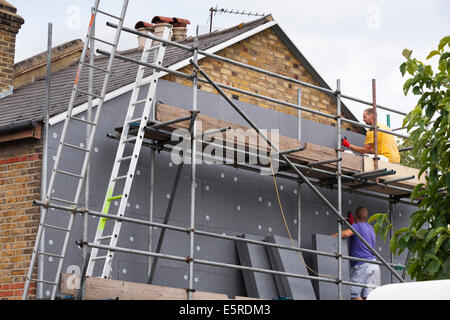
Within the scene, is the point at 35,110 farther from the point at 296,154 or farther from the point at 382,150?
the point at 382,150

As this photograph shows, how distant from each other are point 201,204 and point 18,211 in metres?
2.61

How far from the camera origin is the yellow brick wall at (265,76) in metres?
12.9

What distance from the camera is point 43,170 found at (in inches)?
402

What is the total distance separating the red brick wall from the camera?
10.2 meters

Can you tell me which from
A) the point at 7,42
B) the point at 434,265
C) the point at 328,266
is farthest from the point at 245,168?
the point at 7,42

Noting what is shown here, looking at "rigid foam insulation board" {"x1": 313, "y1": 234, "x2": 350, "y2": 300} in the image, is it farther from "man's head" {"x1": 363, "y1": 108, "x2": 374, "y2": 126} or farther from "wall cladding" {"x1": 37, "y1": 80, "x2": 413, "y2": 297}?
"man's head" {"x1": 363, "y1": 108, "x2": 374, "y2": 126}

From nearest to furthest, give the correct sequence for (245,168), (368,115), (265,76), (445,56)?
(445,56), (245,168), (368,115), (265,76)

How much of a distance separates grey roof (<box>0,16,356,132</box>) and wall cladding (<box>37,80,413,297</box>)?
1.49 ft

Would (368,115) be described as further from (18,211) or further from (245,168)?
(18,211)

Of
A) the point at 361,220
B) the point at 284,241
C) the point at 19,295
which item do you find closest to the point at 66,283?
the point at 19,295

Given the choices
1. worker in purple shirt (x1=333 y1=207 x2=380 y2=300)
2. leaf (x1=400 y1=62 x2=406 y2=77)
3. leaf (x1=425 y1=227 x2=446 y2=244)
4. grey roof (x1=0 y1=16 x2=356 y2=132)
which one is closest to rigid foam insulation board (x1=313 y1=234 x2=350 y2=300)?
worker in purple shirt (x1=333 y1=207 x2=380 y2=300)

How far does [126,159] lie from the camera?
10.5m

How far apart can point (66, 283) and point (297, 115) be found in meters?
5.95

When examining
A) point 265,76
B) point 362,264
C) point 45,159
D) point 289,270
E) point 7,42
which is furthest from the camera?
point 7,42
